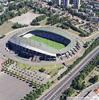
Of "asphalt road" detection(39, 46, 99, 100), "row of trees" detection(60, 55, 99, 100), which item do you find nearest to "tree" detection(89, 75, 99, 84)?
"row of trees" detection(60, 55, 99, 100)

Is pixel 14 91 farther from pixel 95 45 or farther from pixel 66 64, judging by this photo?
pixel 95 45

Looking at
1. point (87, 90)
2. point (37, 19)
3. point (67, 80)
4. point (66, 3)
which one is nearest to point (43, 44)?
point (67, 80)

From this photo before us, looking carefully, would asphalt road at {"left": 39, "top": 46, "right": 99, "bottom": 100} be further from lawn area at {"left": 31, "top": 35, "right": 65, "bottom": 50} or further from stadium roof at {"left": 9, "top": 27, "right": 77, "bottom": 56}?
lawn area at {"left": 31, "top": 35, "right": 65, "bottom": 50}

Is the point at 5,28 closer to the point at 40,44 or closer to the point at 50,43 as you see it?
the point at 50,43

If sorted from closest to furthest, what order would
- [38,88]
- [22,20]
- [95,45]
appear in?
1. [38,88]
2. [95,45]
3. [22,20]

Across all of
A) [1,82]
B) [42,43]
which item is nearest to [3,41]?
[42,43]

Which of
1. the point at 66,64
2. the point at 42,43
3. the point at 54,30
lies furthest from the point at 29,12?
the point at 66,64

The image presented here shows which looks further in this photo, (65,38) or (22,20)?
(22,20)

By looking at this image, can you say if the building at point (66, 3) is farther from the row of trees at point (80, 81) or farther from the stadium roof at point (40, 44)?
the row of trees at point (80, 81)

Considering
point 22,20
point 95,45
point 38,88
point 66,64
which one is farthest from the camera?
point 22,20
